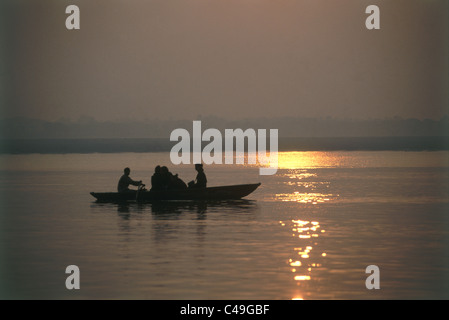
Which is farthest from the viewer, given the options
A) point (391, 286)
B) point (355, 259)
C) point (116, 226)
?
point (116, 226)

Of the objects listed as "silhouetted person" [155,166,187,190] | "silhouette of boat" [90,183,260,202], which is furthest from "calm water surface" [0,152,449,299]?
"silhouetted person" [155,166,187,190]

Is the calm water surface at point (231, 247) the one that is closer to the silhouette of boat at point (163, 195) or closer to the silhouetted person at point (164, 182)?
the silhouette of boat at point (163, 195)

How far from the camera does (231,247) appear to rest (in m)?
20.7

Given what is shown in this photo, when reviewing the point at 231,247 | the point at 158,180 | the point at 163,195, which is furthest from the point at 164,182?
the point at 231,247

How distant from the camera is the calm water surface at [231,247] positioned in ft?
51.8

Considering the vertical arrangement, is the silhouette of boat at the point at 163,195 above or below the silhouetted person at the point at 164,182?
below

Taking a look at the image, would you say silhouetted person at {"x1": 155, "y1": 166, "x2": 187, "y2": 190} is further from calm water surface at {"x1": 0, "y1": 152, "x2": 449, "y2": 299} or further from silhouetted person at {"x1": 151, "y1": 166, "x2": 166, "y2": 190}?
calm water surface at {"x1": 0, "y1": 152, "x2": 449, "y2": 299}

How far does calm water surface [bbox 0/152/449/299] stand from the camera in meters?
15.8

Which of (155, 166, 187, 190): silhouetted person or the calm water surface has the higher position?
(155, 166, 187, 190): silhouetted person

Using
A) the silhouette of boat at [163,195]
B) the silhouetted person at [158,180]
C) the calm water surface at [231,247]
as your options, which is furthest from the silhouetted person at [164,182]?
the calm water surface at [231,247]
